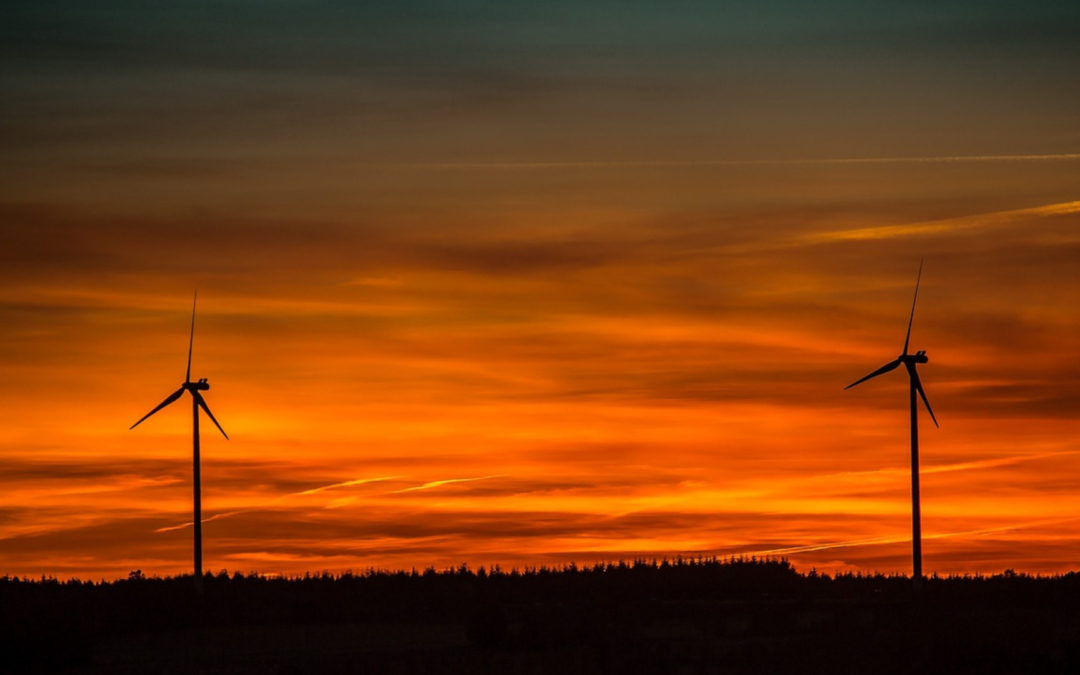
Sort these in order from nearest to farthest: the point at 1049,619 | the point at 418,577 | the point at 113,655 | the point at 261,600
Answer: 1. the point at 113,655
2. the point at 1049,619
3. the point at 261,600
4. the point at 418,577

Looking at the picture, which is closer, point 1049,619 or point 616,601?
point 1049,619

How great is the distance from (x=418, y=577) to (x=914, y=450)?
33.2 m

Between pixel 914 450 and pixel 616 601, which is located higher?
pixel 914 450

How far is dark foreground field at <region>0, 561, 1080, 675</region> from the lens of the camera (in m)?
59.8

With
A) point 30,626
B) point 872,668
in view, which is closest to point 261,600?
point 30,626

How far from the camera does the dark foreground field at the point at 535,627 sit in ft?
196

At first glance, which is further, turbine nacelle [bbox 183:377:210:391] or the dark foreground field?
turbine nacelle [bbox 183:377:210:391]

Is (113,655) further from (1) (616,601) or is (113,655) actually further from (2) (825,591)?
(2) (825,591)

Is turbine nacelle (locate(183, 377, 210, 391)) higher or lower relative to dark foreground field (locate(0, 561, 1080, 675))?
higher

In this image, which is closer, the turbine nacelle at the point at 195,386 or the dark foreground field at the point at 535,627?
the dark foreground field at the point at 535,627

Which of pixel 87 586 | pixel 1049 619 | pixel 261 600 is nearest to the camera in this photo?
pixel 1049 619

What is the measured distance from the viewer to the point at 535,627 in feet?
222

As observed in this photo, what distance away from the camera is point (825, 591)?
94.3 metres

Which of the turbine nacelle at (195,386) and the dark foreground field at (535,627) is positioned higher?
the turbine nacelle at (195,386)
